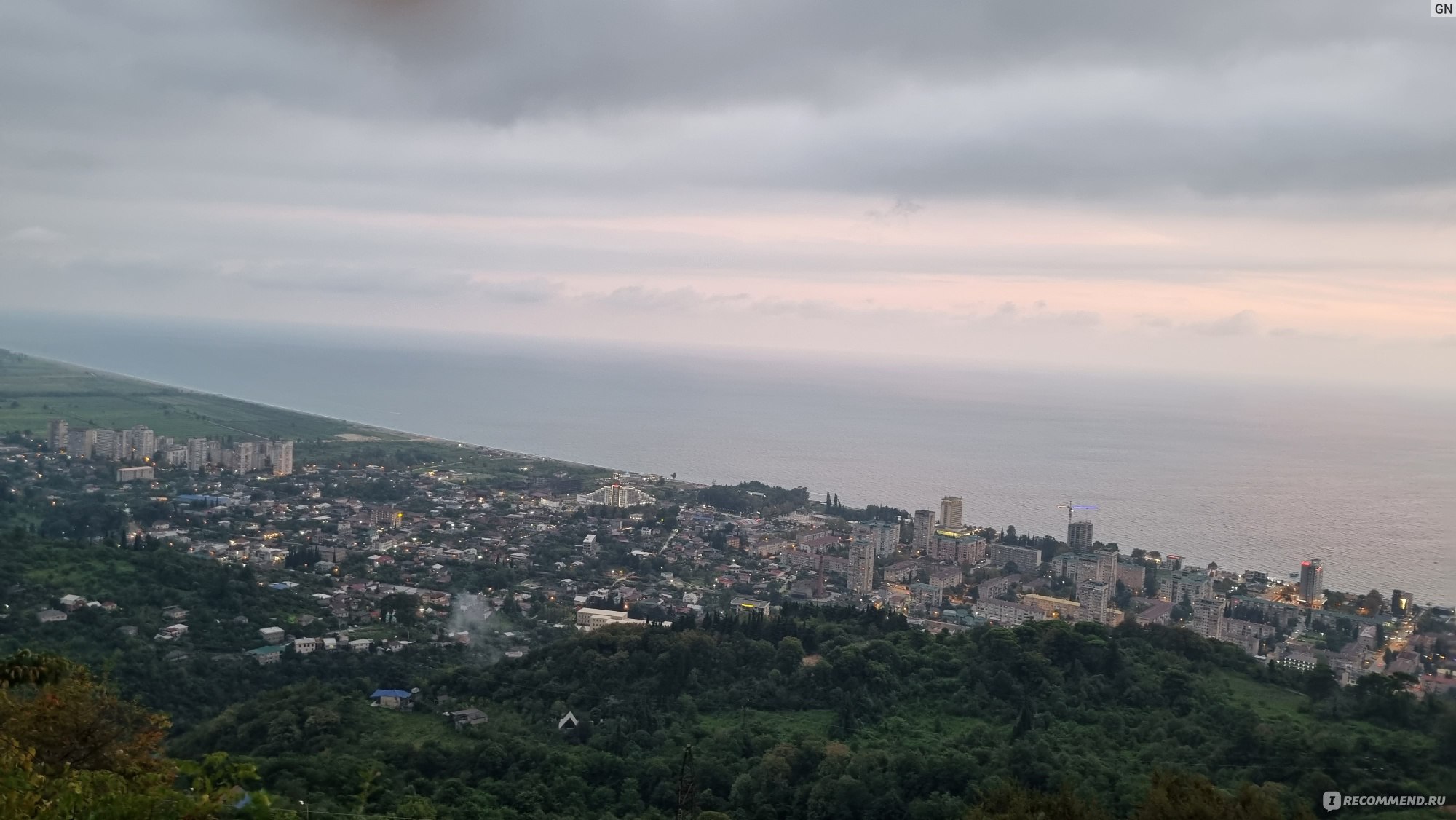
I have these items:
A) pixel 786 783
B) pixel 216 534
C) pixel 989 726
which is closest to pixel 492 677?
pixel 786 783

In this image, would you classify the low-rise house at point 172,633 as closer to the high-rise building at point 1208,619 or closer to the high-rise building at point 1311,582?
the high-rise building at point 1208,619

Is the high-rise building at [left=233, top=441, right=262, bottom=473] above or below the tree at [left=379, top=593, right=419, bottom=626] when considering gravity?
above

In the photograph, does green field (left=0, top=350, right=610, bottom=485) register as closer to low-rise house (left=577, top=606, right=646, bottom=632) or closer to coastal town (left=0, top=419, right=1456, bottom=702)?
coastal town (left=0, top=419, right=1456, bottom=702)

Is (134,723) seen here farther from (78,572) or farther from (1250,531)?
(1250,531)

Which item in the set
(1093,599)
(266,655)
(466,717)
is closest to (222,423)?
(266,655)

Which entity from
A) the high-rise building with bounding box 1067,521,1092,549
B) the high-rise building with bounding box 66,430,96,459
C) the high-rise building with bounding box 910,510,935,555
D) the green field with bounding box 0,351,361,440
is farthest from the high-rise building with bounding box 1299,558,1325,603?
the high-rise building with bounding box 66,430,96,459

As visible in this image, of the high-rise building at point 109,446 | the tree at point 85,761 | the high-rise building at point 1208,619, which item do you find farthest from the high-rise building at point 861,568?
the high-rise building at point 109,446
